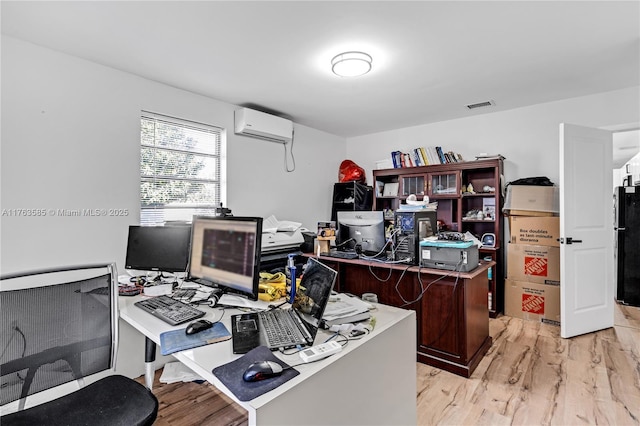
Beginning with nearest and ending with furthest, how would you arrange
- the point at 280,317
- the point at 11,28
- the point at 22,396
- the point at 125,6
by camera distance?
the point at 22,396
the point at 280,317
the point at 125,6
the point at 11,28

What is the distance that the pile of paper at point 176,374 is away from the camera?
90.5 inches

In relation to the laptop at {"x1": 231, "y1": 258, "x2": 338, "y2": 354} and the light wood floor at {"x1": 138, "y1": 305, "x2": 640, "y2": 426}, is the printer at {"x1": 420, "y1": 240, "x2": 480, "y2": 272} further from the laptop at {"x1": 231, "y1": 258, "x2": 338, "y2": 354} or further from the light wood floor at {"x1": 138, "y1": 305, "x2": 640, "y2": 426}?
the laptop at {"x1": 231, "y1": 258, "x2": 338, "y2": 354}

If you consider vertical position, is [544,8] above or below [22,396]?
above

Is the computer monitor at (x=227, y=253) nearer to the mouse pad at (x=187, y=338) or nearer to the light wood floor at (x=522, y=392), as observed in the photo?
the mouse pad at (x=187, y=338)

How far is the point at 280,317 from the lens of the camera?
1.45 metres

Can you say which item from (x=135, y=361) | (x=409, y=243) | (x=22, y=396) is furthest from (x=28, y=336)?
(x=409, y=243)

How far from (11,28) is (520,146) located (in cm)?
491

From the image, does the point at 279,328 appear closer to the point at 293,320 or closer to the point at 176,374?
the point at 293,320

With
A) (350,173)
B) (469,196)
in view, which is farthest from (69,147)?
(469,196)

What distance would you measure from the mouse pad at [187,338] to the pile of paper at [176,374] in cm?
123

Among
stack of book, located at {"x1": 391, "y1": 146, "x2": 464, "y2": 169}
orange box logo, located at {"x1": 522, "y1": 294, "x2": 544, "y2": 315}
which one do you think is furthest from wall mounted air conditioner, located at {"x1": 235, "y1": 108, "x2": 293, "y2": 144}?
orange box logo, located at {"x1": 522, "y1": 294, "x2": 544, "y2": 315}

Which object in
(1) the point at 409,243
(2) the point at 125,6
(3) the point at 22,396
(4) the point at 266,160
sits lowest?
(3) the point at 22,396

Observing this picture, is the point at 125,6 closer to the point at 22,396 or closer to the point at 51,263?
the point at 51,263

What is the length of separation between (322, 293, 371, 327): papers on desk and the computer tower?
1.14m
